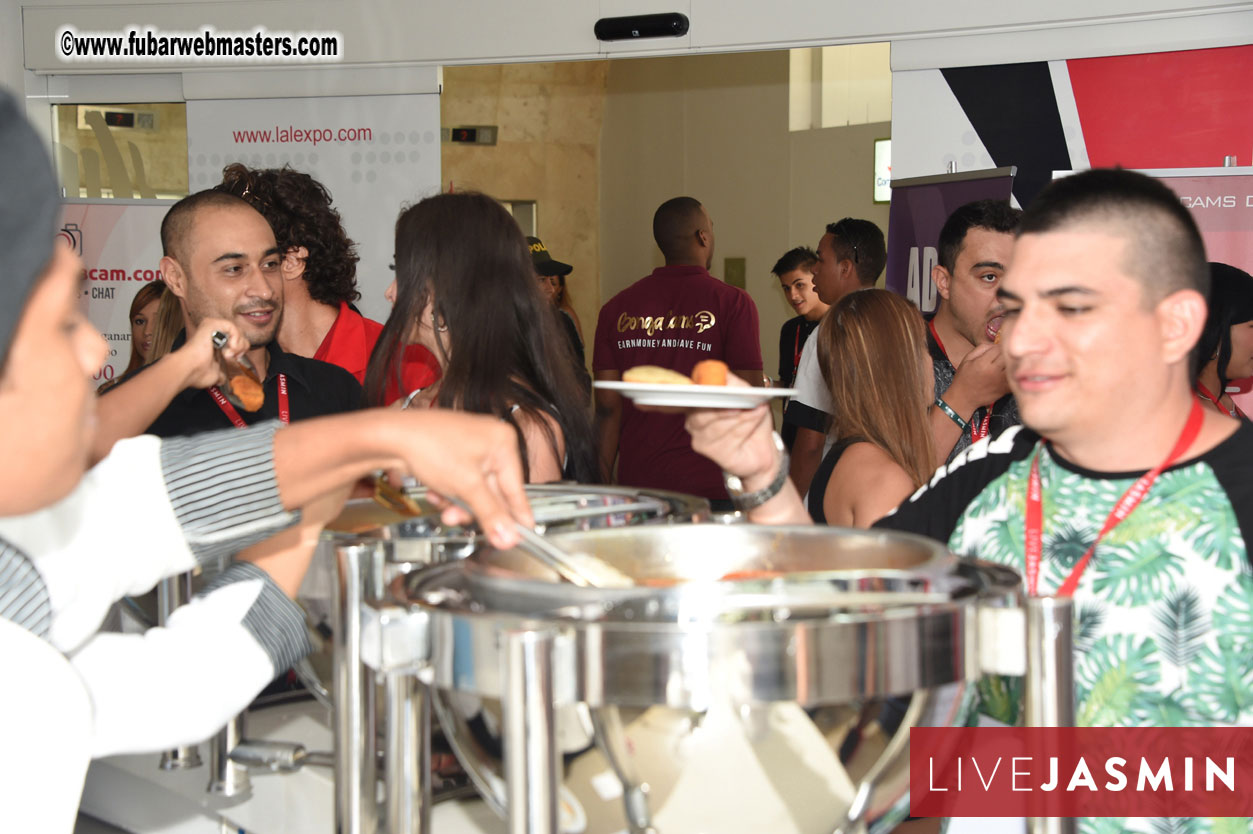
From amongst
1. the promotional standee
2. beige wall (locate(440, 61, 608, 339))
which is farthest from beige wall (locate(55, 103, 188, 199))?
beige wall (locate(440, 61, 608, 339))

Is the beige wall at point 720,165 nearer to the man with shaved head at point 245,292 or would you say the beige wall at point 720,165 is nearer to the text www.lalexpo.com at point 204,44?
the text www.lalexpo.com at point 204,44

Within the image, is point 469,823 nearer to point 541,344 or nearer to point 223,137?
point 541,344

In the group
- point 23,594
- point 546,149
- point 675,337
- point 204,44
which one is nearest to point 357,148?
point 204,44

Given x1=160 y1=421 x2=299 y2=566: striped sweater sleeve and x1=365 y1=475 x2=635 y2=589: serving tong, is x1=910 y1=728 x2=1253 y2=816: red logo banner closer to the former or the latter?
x1=365 y1=475 x2=635 y2=589: serving tong

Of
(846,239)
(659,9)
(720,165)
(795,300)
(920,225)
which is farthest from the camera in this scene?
(720,165)

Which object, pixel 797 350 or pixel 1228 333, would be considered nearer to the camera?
pixel 1228 333

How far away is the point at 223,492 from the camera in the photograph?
38.3 inches

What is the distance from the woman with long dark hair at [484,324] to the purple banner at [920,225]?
2.26 meters

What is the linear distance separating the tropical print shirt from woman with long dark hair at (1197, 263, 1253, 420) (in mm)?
3023

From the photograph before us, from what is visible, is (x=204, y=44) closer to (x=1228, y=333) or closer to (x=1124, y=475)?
(x=1228, y=333)

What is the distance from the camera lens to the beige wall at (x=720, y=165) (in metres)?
8.42

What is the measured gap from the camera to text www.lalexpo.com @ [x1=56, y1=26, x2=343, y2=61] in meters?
5.43

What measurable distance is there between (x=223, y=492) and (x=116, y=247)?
5080 mm

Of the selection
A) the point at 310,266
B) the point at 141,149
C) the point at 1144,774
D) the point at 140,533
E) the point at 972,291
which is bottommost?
the point at 1144,774
